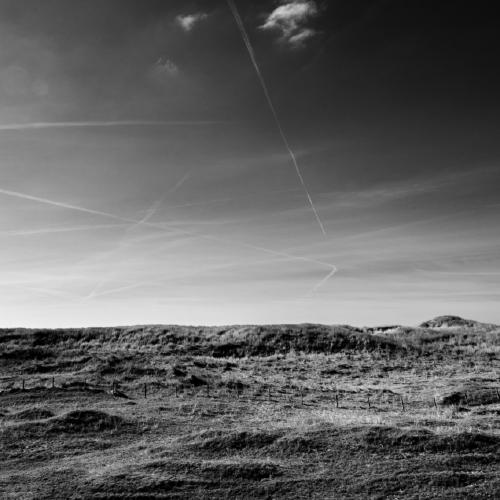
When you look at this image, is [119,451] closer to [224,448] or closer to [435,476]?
[224,448]

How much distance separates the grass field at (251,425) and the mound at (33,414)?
10 cm

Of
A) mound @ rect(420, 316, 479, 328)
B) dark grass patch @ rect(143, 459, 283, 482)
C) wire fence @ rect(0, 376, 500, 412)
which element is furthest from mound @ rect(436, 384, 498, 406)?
mound @ rect(420, 316, 479, 328)

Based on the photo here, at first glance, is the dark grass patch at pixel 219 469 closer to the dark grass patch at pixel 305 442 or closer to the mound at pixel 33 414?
the dark grass patch at pixel 305 442

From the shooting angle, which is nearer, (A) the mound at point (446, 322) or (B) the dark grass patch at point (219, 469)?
(B) the dark grass patch at point (219, 469)

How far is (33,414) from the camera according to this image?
27234 mm

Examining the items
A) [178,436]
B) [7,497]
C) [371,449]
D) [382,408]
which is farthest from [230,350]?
[7,497]

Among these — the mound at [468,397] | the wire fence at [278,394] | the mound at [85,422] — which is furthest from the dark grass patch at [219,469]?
the mound at [468,397]

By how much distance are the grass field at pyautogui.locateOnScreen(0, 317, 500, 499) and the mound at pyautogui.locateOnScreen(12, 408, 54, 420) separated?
10cm

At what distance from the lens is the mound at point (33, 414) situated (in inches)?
1059

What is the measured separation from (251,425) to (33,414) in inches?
500

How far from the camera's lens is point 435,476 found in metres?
16.5

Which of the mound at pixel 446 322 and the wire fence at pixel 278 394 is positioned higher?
the mound at pixel 446 322

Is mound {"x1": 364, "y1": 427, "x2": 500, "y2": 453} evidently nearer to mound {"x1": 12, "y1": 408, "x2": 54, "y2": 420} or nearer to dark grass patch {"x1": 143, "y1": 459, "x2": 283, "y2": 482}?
dark grass patch {"x1": 143, "y1": 459, "x2": 283, "y2": 482}

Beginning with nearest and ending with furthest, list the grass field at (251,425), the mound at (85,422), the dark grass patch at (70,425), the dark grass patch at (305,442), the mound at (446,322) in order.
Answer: the grass field at (251,425) → the dark grass patch at (305,442) → the dark grass patch at (70,425) → the mound at (85,422) → the mound at (446,322)
